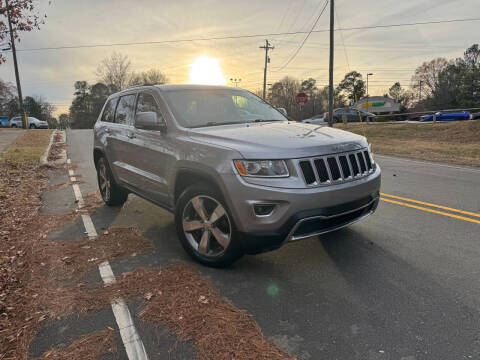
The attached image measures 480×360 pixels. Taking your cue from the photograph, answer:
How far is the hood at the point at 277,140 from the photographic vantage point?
318cm

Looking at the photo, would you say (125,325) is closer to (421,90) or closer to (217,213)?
(217,213)

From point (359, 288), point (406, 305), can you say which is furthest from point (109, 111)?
point (406, 305)

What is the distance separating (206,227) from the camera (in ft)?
11.8

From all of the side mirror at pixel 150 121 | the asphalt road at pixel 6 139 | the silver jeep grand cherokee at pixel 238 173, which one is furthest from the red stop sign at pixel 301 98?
the side mirror at pixel 150 121

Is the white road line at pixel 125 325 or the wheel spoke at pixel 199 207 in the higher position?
the wheel spoke at pixel 199 207

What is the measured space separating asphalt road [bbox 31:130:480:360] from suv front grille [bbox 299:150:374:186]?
0.93 metres

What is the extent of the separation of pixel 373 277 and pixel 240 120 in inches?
92.1

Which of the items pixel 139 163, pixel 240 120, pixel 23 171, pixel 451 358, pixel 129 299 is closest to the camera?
pixel 451 358

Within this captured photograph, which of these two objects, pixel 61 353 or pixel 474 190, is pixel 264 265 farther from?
pixel 474 190

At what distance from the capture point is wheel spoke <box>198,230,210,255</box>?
3635mm

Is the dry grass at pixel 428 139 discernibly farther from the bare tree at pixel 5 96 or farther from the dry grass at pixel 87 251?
the bare tree at pixel 5 96

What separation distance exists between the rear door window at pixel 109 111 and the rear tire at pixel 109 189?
2.28 feet

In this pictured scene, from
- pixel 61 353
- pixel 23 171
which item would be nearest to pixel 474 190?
pixel 61 353

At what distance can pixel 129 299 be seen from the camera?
312 cm
